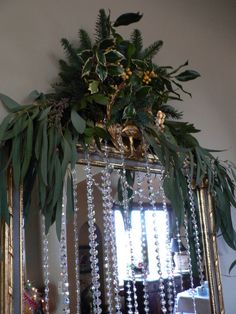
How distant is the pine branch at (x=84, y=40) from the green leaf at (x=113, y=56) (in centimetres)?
10

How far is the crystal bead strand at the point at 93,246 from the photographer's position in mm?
886

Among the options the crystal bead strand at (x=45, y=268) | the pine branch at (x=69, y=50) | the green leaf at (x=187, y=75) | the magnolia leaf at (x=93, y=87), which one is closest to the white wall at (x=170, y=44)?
the pine branch at (x=69, y=50)

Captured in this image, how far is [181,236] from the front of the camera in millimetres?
1110

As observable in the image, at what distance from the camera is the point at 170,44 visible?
1.42m

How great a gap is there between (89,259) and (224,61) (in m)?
1.15

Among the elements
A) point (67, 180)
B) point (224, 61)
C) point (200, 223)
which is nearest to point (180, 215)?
point (200, 223)

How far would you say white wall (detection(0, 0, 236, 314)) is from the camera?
953mm

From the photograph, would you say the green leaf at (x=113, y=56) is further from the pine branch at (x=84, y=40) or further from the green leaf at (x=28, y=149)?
the green leaf at (x=28, y=149)

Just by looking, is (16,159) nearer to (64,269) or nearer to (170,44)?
(64,269)

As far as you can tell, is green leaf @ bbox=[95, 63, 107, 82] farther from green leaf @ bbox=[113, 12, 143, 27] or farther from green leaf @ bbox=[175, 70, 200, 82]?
green leaf @ bbox=[175, 70, 200, 82]

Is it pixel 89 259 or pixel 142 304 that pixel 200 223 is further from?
pixel 89 259

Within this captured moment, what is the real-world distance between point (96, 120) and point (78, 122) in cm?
9

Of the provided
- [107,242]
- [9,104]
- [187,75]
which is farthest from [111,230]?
[187,75]

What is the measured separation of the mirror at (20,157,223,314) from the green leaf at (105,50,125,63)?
0.29 meters
